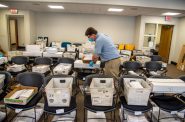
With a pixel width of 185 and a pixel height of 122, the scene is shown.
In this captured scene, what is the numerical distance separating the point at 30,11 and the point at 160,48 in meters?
6.67

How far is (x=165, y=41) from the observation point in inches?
320

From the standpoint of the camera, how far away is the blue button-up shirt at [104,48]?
3131mm

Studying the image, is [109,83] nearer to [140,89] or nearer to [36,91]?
[140,89]

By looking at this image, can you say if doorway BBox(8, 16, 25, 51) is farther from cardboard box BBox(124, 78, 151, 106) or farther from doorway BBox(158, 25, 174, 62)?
cardboard box BBox(124, 78, 151, 106)

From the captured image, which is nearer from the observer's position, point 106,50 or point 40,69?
point 106,50

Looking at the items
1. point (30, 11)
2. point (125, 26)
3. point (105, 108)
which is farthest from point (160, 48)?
point (105, 108)

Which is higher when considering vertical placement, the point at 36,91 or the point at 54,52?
the point at 54,52

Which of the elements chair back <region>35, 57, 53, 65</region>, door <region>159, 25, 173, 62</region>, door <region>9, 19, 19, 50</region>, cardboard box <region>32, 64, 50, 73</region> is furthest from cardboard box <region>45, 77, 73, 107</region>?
door <region>9, 19, 19, 50</region>

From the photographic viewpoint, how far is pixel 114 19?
7.65 m

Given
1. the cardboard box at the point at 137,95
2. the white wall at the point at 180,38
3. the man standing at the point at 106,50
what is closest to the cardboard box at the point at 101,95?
the cardboard box at the point at 137,95

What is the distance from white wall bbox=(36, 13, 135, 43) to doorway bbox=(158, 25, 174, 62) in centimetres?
173

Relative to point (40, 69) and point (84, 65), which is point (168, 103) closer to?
point (84, 65)

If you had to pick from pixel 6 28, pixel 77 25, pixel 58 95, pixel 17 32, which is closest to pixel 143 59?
pixel 58 95

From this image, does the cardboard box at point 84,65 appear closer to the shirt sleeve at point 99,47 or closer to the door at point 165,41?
the shirt sleeve at point 99,47
